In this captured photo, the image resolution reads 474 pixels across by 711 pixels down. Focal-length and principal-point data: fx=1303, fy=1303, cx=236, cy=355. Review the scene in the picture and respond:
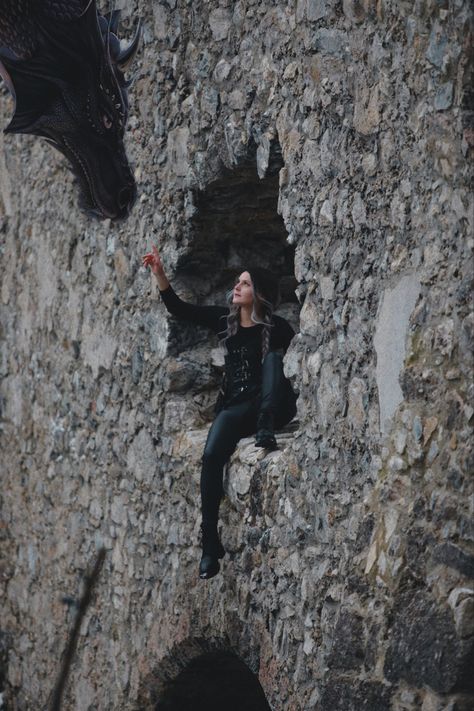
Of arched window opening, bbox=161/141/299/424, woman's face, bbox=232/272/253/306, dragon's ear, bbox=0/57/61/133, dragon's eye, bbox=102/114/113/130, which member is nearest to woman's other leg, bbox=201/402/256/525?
woman's face, bbox=232/272/253/306

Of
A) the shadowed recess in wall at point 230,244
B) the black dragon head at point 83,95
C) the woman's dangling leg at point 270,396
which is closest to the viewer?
the woman's dangling leg at point 270,396

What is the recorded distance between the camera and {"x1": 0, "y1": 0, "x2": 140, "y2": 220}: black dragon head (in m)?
6.28

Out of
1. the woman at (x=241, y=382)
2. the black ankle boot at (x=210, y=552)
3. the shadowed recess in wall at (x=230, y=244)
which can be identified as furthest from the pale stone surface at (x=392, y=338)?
the shadowed recess in wall at (x=230, y=244)

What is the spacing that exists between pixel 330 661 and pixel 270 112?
2.21 m

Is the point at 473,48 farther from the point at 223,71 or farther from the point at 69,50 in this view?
the point at 69,50

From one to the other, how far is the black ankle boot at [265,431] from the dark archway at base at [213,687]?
4.07ft

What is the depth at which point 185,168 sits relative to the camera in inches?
239

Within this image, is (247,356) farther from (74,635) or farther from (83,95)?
(74,635)

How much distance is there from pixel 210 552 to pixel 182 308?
1.15 meters

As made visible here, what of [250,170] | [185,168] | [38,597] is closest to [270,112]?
[250,170]

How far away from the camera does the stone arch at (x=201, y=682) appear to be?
6.13 metres

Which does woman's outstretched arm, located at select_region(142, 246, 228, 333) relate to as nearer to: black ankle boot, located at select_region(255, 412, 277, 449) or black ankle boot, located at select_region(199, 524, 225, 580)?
black ankle boot, located at select_region(255, 412, 277, 449)

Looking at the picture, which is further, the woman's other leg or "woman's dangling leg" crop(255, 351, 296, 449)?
the woman's other leg

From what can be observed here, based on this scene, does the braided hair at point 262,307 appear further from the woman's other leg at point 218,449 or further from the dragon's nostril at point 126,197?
the dragon's nostril at point 126,197
